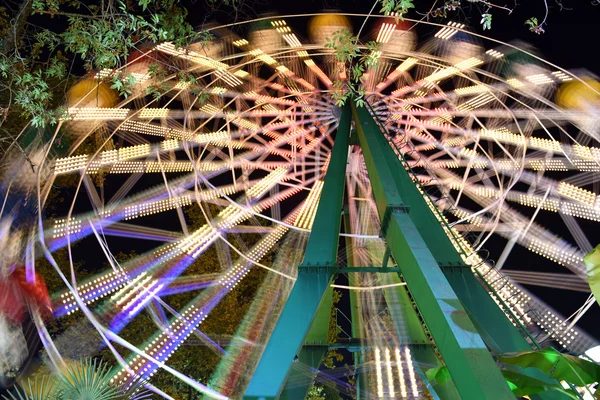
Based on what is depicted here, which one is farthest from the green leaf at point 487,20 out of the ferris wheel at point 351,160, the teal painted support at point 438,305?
the ferris wheel at point 351,160

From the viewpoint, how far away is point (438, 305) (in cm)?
516

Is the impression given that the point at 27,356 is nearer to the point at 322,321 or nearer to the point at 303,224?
the point at 303,224

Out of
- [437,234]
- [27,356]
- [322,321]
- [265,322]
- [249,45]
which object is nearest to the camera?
[437,234]

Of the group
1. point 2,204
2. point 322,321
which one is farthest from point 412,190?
point 2,204

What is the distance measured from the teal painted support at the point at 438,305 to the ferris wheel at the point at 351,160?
3.65 m

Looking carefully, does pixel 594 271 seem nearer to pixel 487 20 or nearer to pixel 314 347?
pixel 487 20

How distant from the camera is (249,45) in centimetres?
1223

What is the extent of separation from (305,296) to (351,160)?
9216mm

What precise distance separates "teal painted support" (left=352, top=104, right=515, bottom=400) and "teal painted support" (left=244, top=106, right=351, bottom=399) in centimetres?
84

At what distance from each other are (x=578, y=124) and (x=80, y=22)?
36.0 feet

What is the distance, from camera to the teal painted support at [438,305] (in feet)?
14.6

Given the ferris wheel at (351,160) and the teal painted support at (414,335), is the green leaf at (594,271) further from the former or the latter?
the ferris wheel at (351,160)

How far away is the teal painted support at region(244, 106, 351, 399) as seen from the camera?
5258 millimetres

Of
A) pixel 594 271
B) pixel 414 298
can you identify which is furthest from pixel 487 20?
pixel 414 298
